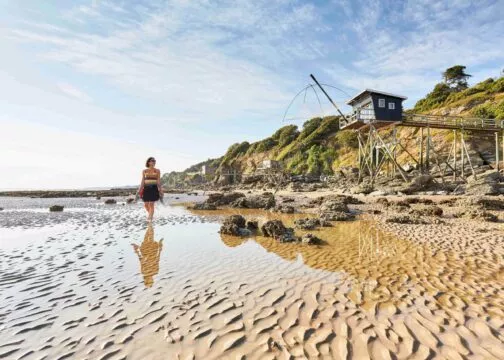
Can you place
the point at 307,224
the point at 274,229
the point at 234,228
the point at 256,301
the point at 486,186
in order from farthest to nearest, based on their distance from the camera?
1. the point at 486,186
2. the point at 307,224
3. the point at 234,228
4. the point at 274,229
5. the point at 256,301

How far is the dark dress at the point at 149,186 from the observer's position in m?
12.1

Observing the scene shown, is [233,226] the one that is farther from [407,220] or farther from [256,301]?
[407,220]

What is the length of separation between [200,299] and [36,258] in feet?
19.1

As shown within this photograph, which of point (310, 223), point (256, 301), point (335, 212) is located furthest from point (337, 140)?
point (256, 301)

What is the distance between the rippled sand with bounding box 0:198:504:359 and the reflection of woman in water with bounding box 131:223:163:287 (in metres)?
0.06

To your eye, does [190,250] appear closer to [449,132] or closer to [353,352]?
[353,352]

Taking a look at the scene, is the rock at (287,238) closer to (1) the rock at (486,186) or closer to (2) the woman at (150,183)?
(2) the woman at (150,183)

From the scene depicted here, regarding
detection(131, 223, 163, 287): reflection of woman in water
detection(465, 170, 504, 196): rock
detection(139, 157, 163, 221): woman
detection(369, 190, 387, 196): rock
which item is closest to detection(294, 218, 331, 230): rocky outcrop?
detection(131, 223, 163, 287): reflection of woman in water

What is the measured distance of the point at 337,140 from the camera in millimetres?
58188

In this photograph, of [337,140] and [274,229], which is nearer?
[274,229]

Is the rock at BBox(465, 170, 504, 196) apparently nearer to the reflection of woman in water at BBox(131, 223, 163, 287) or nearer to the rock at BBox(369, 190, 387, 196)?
the rock at BBox(369, 190, 387, 196)

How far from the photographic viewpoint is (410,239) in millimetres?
9008

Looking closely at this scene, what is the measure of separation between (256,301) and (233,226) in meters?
6.17

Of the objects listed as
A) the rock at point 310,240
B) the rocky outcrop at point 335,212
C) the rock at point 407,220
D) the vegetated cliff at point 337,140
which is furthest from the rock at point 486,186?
the rock at point 310,240
